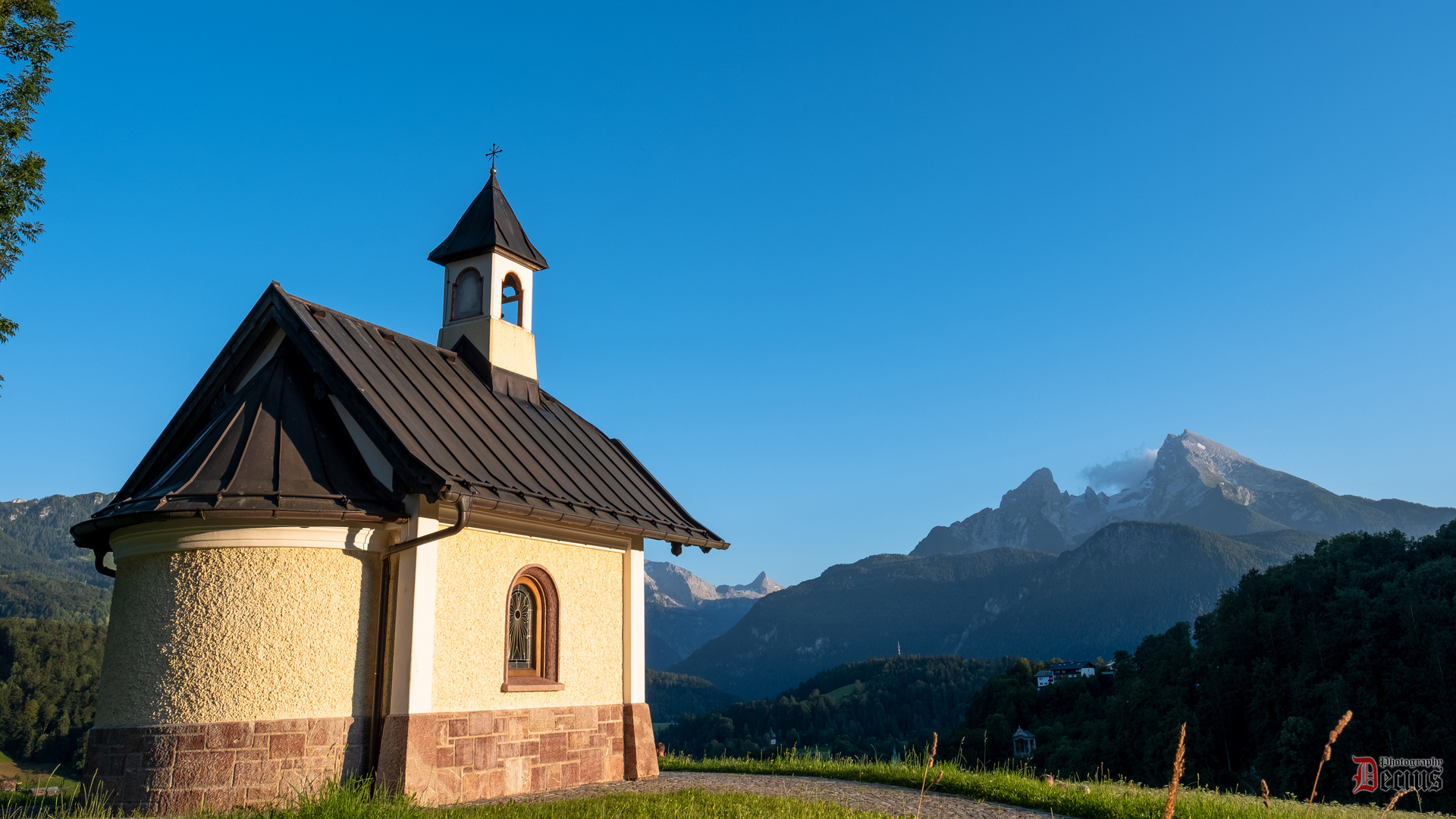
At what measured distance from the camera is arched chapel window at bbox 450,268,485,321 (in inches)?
636

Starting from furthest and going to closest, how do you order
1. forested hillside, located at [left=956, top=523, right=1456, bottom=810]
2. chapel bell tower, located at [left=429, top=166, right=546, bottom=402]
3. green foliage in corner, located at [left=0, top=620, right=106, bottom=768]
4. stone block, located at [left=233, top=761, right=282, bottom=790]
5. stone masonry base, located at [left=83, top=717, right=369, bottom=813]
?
green foliage in corner, located at [left=0, top=620, right=106, bottom=768] → forested hillside, located at [left=956, top=523, right=1456, bottom=810] → chapel bell tower, located at [left=429, top=166, right=546, bottom=402] → stone block, located at [left=233, top=761, right=282, bottom=790] → stone masonry base, located at [left=83, top=717, right=369, bottom=813]

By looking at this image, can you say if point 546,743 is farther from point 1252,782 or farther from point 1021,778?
point 1252,782

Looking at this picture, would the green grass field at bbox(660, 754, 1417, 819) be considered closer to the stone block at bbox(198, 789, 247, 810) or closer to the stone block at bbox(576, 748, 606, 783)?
the stone block at bbox(576, 748, 606, 783)

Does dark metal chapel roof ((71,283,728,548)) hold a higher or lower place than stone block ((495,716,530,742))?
higher

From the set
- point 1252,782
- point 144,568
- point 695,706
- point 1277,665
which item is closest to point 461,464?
point 144,568

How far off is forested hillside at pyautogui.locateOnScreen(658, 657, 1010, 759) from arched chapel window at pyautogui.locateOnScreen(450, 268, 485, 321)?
79441mm

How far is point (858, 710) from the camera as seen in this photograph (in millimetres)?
130000

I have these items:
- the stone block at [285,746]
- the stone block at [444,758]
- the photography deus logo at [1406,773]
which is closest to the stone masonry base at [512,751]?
the stone block at [444,758]

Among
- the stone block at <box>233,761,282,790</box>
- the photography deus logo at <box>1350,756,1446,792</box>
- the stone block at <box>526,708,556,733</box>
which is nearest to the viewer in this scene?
the stone block at <box>233,761,282,790</box>

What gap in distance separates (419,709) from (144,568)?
3432 millimetres

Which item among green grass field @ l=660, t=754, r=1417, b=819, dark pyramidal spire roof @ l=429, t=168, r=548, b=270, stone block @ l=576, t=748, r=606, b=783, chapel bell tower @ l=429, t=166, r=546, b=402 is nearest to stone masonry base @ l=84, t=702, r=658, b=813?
stone block @ l=576, t=748, r=606, b=783

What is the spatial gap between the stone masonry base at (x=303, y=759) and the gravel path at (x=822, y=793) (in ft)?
1.47

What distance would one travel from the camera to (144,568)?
10297mm

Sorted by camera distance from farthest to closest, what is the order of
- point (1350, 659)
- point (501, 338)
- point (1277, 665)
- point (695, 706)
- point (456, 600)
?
point (695, 706) → point (1277, 665) → point (1350, 659) → point (501, 338) → point (456, 600)
